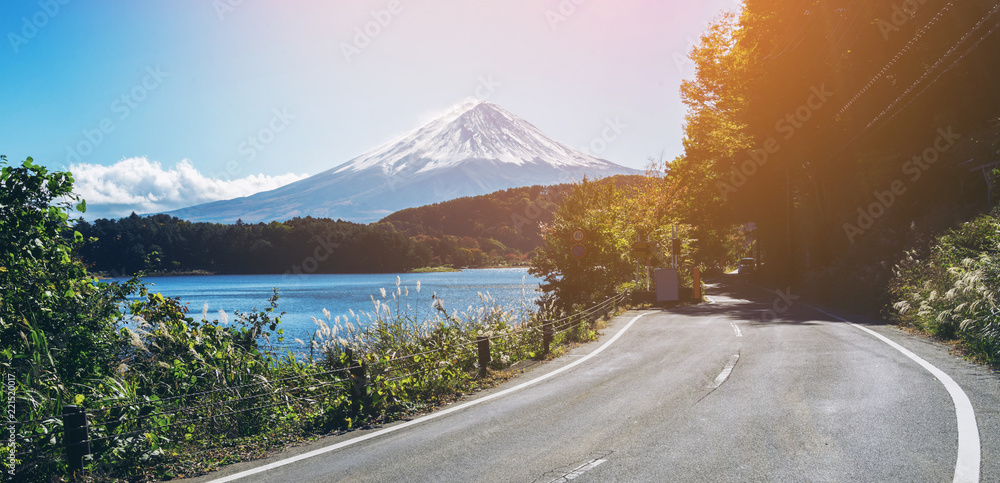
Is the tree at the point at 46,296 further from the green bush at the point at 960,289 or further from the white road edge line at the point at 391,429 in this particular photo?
the green bush at the point at 960,289

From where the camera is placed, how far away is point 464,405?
8.24 metres

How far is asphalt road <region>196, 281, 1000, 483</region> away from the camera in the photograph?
5.31 m

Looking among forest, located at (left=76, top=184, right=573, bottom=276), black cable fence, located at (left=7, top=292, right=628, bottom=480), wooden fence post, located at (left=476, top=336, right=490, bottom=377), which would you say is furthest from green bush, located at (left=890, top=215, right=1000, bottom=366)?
forest, located at (left=76, top=184, right=573, bottom=276)

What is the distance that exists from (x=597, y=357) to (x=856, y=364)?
474 cm

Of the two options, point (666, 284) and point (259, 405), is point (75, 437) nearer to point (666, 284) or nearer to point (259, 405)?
point (259, 405)

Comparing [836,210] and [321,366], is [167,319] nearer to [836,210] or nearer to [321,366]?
[321,366]

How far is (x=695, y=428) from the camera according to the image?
655 centimetres

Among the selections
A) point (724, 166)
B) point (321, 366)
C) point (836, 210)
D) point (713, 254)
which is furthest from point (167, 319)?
point (713, 254)

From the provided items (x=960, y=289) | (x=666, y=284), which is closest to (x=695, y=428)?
(x=960, y=289)

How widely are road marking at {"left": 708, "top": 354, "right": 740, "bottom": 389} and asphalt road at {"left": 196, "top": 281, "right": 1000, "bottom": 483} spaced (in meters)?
0.04

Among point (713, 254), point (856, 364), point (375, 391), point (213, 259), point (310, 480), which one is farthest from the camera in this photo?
point (213, 259)

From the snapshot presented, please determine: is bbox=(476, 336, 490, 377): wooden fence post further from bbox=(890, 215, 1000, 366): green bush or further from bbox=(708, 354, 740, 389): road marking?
bbox=(890, 215, 1000, 366): green bush

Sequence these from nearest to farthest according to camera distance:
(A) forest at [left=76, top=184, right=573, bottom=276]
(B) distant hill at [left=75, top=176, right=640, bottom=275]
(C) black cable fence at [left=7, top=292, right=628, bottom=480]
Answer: (C) black cable fence at [left=7, top=292, right=628, bottom=480], (B) distant hill at [left=75, top=176, right=640, bottom=275], (A) forest at [left=76, top=184, right=573, bottom=276]

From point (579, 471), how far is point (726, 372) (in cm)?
549
